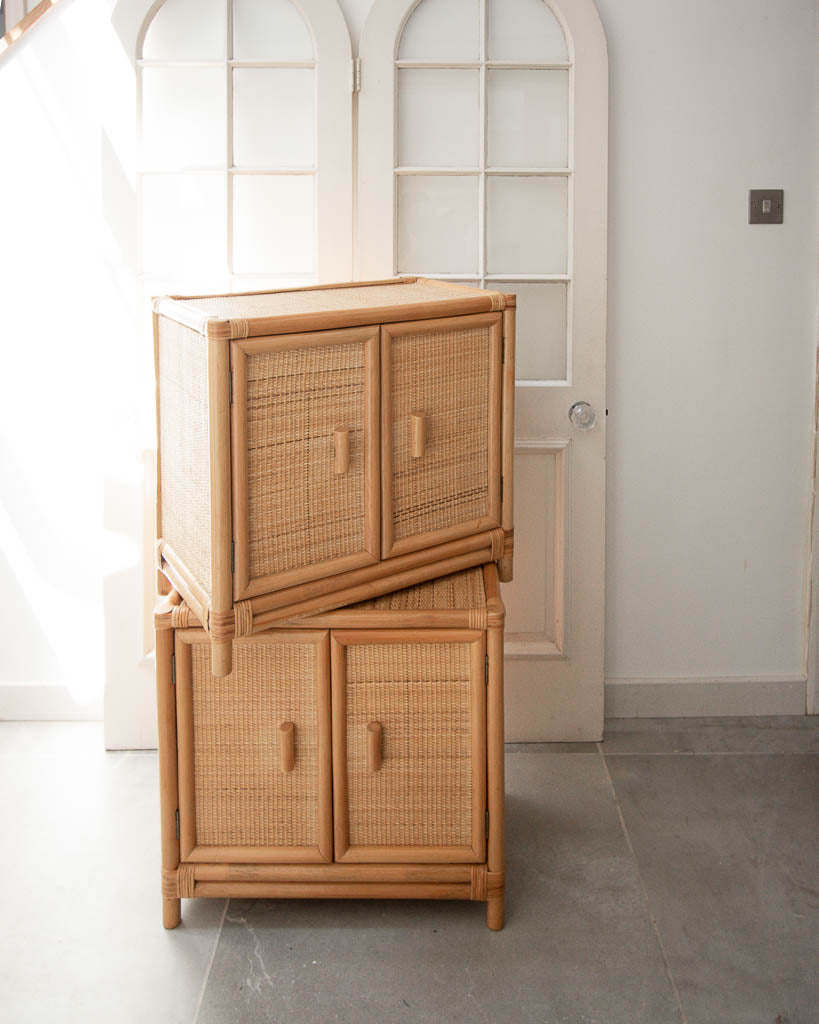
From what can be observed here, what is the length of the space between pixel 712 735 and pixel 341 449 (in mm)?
1712

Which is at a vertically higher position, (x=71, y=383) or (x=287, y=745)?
(x=71, y=383)

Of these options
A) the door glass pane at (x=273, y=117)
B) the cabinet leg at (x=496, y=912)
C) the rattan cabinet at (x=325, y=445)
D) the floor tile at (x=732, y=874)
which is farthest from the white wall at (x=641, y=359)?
the cabinet leg at (x=496, y=912)

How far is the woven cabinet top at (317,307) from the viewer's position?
219cm

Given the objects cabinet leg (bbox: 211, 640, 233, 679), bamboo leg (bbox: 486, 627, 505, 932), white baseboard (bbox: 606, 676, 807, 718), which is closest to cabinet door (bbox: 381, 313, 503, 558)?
bamboo leg (bbox: 486, 627, 505, 932)

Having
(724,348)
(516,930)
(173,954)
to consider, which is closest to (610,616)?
(724,348)

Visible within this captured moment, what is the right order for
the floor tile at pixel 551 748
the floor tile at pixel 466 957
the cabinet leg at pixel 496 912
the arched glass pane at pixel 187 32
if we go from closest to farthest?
1. the floor tile at pixel 466 957
2. the cabinet leg at pixel 496 912
3. the arched glass pane at pixel 187 32
4. the floor tile at pixel 551 748

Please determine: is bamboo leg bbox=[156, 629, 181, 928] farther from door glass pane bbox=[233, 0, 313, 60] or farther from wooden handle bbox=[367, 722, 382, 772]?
door glass pane bbox=[233, 0, 313, 60]

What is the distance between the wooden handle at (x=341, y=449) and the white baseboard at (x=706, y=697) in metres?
1.49

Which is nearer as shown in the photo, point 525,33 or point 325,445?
point 325,445

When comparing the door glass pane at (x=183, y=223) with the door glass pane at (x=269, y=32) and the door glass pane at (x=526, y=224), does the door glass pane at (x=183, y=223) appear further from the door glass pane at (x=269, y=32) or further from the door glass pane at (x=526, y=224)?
the door glass pane at (x=526, y=224)

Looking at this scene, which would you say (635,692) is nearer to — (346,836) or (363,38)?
(346,836)

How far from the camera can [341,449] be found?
7.72 ft

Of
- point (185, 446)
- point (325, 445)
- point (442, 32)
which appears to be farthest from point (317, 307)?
point (442, 32)

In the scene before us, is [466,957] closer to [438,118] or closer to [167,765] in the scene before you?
Answer: [167,765]
